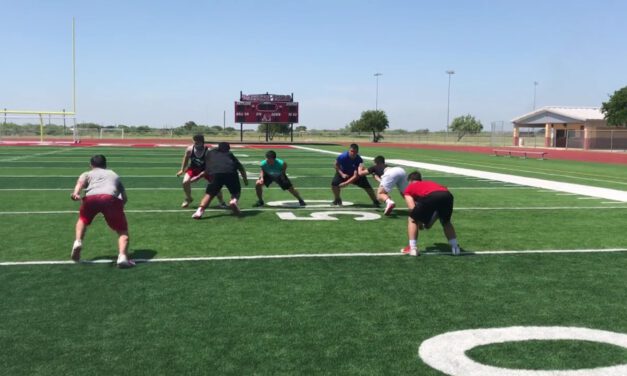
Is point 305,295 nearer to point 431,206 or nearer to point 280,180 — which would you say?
point 431,206

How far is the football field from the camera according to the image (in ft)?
12.5

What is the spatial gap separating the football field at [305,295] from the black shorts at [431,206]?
0.52m

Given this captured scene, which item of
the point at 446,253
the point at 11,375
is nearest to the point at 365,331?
the point at 11,375

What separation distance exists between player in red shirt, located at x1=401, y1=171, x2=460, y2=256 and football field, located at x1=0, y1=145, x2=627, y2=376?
258mm

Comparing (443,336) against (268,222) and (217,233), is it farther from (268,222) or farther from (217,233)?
(268,222)

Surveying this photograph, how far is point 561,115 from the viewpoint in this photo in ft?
175

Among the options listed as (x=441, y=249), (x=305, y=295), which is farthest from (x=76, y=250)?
(x=441, y=249)

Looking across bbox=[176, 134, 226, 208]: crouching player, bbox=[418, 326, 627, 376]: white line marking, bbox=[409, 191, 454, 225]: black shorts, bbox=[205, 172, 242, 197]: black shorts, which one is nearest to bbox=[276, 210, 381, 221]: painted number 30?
bbox=[205, 172, 242, 197]: black shorts

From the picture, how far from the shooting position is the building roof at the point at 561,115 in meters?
52.1

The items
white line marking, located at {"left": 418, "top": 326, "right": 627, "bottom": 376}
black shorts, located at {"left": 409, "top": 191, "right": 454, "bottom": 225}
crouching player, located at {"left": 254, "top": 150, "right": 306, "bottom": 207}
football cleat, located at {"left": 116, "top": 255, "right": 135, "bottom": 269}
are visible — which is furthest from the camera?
crouching player, located at {"left": 254, "top": 150, "right": 306, "bottom": 207}

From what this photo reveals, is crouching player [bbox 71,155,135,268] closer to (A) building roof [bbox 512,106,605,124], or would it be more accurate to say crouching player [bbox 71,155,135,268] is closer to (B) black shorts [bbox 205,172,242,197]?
(B) black shorts [bbox 205,172,242,197]

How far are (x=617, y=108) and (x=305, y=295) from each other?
4798 cm

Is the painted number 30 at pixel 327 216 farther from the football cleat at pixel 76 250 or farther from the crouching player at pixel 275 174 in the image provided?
the football cleat at pixel 76 250

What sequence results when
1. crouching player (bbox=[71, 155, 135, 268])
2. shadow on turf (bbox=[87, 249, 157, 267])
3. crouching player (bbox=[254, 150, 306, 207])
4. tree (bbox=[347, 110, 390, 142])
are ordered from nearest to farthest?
crouching player (bbox=[71, 155, 135, 268]) < shadow on turf (bbox=[87, 249, 157, 267]) < crouching player (bbox=[254, 150, 306, 207]) < tree (bbox=[347, 110, 390, 142])
